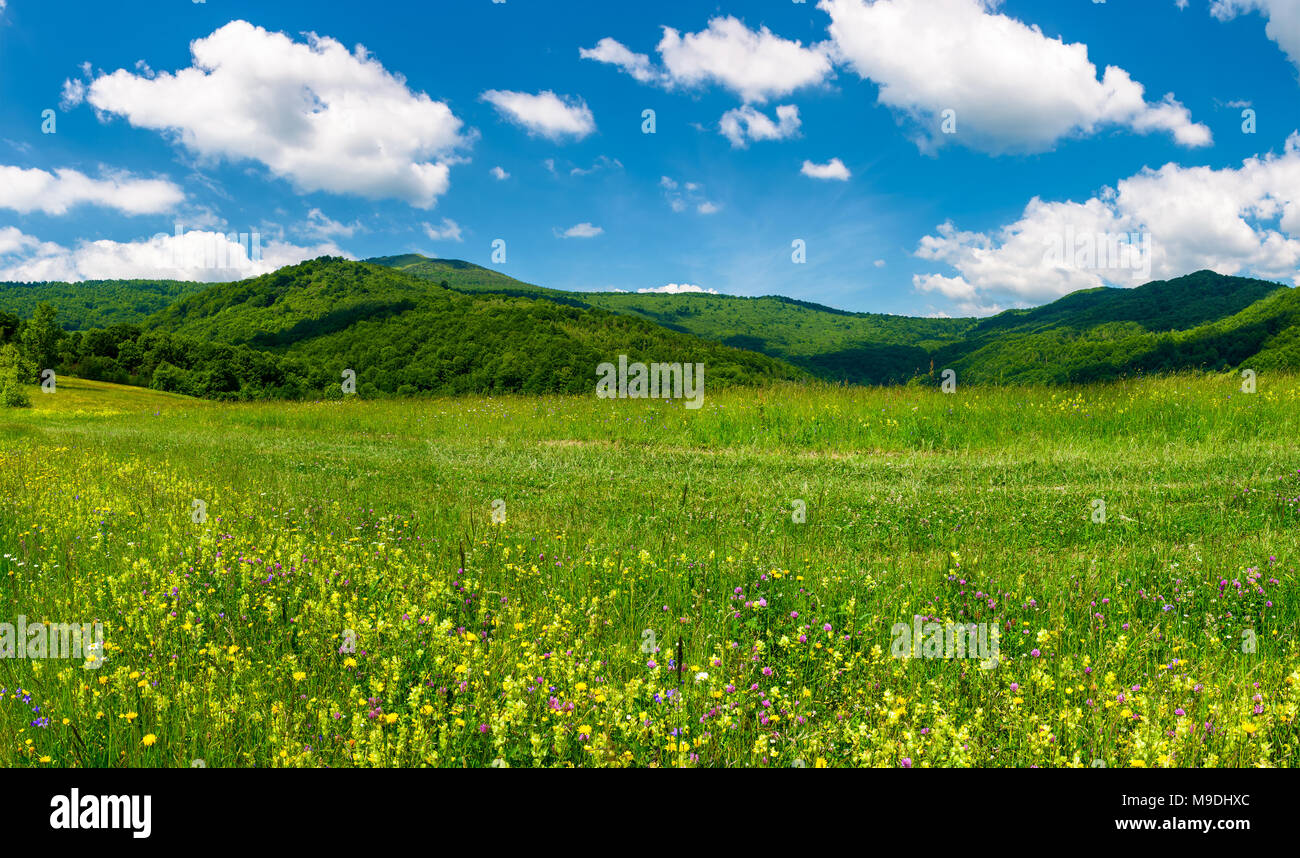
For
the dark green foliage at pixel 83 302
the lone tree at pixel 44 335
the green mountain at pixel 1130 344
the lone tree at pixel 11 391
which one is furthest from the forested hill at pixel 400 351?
the dark green foliage at pixel 83 302

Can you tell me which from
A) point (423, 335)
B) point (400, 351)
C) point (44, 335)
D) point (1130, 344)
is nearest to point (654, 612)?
point (1130, 344)

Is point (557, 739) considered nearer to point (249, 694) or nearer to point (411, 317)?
point (249, 694)

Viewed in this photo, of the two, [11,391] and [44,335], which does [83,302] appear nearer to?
[44,335]

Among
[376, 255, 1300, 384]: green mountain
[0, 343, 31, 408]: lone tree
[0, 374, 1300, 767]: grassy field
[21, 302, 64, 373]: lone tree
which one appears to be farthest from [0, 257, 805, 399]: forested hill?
[0, 374, 1300, 767]: grassy field

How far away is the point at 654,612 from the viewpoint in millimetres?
4953

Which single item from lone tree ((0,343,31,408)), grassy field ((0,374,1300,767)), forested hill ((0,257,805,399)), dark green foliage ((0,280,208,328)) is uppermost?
dark green foliage ((0,280,208,328))

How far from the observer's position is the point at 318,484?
10.2 meters

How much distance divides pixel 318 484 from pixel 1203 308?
678 ft

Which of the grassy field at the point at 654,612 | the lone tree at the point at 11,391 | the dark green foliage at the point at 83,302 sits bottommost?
the grassy field at the point at 654,612

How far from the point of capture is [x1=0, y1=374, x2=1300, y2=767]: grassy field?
124 inches

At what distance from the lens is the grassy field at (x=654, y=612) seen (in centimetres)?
316

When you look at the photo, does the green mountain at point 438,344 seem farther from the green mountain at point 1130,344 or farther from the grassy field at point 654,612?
the grassy field at point 654,612

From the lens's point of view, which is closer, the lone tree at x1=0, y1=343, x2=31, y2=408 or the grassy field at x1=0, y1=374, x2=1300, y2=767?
the grassy field at x1=0, y1=374, x2=1300, y2=767

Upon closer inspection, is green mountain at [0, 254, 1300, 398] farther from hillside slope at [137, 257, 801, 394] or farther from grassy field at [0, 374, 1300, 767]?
grassy field at [0, 374, 1300, 767]
